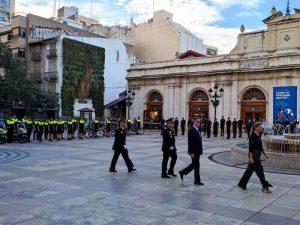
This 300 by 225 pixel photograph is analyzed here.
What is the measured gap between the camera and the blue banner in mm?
32938

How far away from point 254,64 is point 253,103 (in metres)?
3.79

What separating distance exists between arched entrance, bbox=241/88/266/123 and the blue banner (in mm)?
1444

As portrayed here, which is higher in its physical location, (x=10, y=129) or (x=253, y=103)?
(x=253, y=103)

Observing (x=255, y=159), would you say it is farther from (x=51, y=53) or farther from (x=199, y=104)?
(x=51, y=53)

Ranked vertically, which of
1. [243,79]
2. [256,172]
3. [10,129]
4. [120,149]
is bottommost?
[256,172]

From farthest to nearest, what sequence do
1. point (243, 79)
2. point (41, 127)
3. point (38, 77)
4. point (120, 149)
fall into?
Result: point (38, 77)
point (243, 79)
point (41, 127)
point (120, 149)

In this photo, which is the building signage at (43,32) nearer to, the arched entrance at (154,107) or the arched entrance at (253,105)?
the arched entrance at (154,107)

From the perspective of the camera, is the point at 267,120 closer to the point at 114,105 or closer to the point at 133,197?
the point at 114,105

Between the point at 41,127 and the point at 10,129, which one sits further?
the point at 41,127

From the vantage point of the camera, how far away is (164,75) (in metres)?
41.9

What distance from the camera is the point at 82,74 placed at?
4703cm

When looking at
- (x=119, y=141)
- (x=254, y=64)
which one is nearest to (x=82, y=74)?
(x=254, y=64)

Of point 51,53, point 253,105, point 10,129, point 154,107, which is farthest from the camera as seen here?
point 51,53

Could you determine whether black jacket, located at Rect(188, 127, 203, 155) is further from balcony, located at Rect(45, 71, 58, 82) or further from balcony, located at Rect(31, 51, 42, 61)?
balcony, located at Rect(31, 51, 42, 61)
